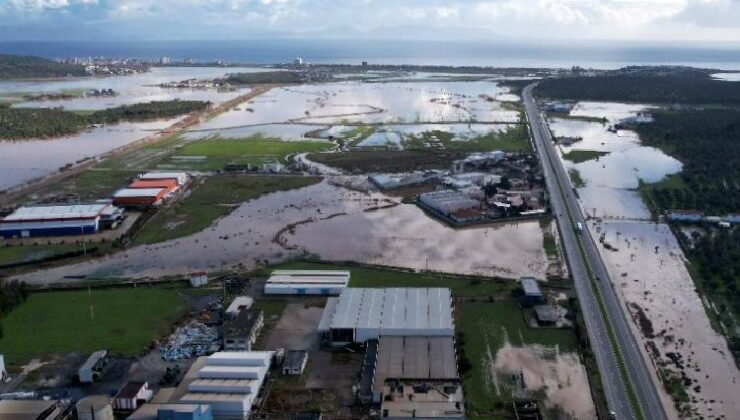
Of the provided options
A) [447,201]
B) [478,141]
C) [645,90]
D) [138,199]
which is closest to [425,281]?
[447,201]

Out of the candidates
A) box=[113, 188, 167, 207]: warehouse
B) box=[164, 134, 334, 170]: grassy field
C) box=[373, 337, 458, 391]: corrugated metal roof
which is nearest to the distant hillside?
box=[164, 134, 334, 170]: grassy field

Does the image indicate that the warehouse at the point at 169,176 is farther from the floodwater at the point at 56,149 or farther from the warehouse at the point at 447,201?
the warehouse at the point at 447,201

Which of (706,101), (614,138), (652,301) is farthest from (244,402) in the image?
(706,101)

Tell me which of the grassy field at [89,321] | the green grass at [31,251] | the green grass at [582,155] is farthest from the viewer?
the green grass at [582,155]

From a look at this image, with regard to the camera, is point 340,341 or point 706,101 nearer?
point 340,341

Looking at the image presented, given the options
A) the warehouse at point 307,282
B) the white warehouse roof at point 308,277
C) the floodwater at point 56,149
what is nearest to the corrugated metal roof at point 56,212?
the floodwater at point 56,149

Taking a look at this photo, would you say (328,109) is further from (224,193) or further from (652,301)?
(652,301)
